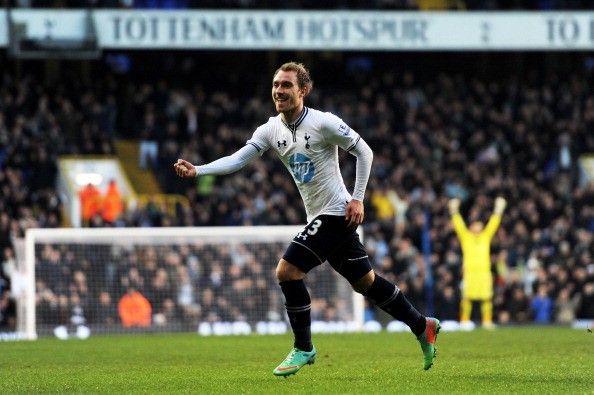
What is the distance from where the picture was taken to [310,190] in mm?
9000

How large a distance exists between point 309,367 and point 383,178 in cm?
1887

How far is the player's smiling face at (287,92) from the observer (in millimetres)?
8859

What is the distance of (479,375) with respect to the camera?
909 cm

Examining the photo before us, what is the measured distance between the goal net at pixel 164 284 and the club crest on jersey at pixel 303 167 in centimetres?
1155

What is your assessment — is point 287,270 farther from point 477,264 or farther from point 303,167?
point 477,264

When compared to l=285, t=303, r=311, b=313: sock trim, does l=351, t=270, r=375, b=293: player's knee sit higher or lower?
higher

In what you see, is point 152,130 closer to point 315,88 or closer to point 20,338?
point 315,88

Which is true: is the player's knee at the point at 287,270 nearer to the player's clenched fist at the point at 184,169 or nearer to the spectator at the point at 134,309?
the player's clenched fist at the point at 184,169

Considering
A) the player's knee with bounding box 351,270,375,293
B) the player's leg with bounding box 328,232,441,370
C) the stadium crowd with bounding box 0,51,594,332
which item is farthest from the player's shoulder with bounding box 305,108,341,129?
the stadium crowd with bounding box 0,51,594,332

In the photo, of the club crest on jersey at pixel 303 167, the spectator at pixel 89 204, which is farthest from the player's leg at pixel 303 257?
the spectator at pixel 89 204

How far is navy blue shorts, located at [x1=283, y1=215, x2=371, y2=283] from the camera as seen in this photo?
8.91 meters

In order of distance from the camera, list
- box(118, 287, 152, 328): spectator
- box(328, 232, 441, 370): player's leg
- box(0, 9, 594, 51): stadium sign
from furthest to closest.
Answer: box(0, 9, 594, 51): stadium sign, box(118, 287, 152, 328): spectator, box(328, 232, 441, 370): player's leg

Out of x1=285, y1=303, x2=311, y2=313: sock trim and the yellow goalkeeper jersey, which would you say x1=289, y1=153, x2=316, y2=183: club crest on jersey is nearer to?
x1=285, y1=303, x2=311, y2=313: sock trim

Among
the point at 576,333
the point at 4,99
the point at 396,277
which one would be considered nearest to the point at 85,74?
the point at 4,99
